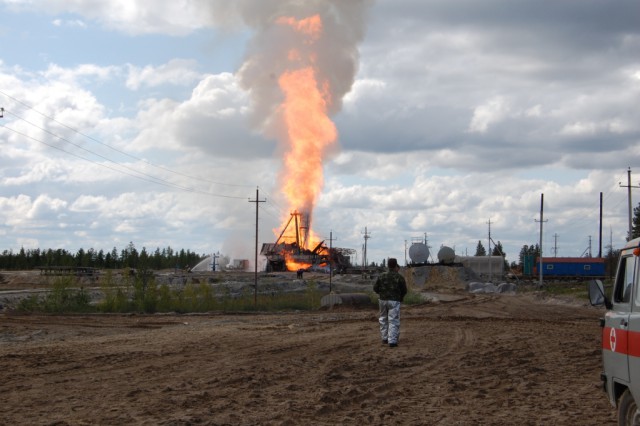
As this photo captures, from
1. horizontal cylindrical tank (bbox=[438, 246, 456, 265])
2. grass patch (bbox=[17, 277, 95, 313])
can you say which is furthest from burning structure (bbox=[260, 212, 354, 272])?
grass patch (bbox=[17, 277, 95, 313])

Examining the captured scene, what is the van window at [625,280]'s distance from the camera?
749 centimetres

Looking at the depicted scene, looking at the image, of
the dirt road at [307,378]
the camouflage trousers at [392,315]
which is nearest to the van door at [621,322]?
the dirt road at [307,378]

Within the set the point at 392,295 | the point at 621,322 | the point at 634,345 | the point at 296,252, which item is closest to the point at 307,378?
the point at 392,295

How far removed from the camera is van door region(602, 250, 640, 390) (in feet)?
23.7

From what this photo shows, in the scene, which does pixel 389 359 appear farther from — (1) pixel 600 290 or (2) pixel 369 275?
(2) pixel 369 275

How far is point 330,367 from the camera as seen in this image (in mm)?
14320

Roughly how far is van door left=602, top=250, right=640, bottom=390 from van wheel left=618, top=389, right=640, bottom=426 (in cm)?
17

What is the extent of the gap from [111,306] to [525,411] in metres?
28.3

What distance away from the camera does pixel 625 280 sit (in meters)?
7.83

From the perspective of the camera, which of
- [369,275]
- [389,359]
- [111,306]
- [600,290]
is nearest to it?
[600,290]

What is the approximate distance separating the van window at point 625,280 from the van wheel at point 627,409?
0.95 m

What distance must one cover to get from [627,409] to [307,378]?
21.6 feet

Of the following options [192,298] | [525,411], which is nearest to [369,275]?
[192,298]

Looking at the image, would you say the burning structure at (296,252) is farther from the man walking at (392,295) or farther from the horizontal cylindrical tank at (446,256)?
the man walking at (392,295)
